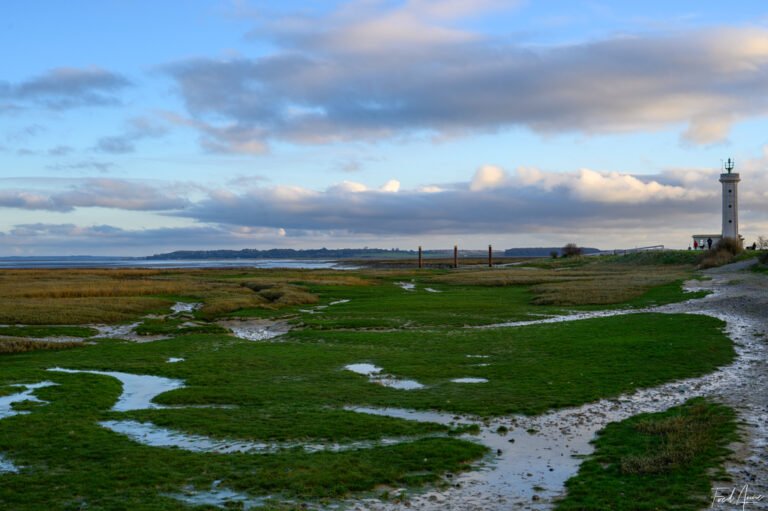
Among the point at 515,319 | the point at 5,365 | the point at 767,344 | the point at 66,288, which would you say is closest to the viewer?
the point at 5,365

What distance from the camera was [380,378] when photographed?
2588cm

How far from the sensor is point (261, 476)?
45.5 ft

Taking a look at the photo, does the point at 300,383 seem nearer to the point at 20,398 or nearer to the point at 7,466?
the point at 20,398

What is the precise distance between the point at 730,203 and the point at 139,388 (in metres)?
124

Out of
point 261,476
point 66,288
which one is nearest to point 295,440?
point 261,476

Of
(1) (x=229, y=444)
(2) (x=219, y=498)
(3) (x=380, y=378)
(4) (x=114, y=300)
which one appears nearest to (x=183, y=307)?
(4) (x=114, y=300)

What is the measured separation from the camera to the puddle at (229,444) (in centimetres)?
1612

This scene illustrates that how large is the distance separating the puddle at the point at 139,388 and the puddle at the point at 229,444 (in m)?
3.63

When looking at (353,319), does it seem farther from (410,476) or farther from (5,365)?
(410,476)

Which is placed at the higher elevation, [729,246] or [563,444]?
[729,246]

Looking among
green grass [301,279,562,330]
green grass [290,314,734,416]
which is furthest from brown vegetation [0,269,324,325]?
green grass [290,314,734,416]

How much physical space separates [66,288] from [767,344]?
2476 inches

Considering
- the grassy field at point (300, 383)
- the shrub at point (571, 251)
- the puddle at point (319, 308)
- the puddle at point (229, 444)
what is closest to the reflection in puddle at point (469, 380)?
the grassy field at point (300, 383)

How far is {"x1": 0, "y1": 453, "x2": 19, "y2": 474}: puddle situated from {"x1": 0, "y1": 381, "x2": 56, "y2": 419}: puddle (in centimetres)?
429
